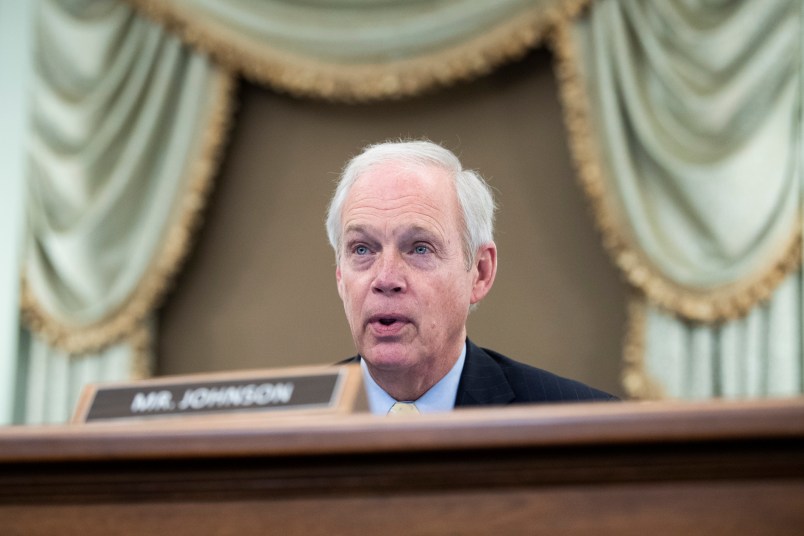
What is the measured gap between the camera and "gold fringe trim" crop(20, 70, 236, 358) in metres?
3.63

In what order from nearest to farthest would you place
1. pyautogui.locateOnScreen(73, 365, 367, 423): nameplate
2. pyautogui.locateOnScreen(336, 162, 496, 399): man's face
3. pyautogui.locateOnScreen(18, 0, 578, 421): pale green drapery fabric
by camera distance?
pyautogui.locateOnScreen(73, 365, 367, 423): nameplate → pyautogui.locateOnScreen(336, 162, 496, 399): man's face → pyautogui.locateOnScreen(18, 0, 578, 421): pale green drapery fabric

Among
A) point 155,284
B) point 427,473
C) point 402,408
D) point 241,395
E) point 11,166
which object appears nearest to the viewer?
point 427,473

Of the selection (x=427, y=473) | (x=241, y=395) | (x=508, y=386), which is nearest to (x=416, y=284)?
(x=508, y=386)

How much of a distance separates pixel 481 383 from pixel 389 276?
303 millimetres

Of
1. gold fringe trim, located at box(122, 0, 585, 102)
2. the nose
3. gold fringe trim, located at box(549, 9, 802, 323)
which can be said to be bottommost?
the nose

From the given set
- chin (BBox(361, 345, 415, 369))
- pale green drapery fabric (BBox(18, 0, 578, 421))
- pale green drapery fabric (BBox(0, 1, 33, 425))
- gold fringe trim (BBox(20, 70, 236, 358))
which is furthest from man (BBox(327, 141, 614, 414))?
pale green drapery fabric (BBox(0, 1, 33, 425))

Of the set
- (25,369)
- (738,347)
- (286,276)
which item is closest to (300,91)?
(286,276)

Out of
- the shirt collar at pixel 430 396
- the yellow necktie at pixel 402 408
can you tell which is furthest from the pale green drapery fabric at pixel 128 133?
the yellow necktie at pixel 402 408

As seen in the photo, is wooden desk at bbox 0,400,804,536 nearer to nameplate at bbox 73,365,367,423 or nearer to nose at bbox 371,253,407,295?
nameplate at bbox 73,365,367,423

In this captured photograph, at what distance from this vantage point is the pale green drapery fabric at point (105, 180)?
12.0 ft

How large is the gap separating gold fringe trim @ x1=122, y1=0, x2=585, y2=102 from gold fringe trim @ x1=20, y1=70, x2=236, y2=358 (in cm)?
13

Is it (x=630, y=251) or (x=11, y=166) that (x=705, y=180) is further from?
(x=11, y=166)

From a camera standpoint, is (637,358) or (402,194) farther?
(637,358)

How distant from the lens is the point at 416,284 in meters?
2.14
